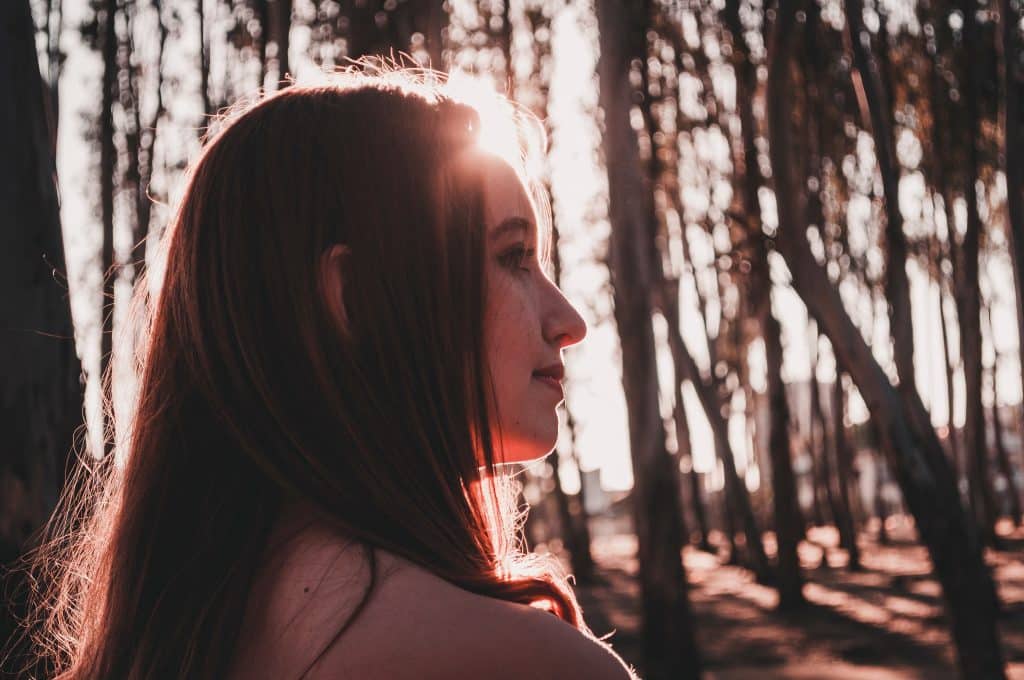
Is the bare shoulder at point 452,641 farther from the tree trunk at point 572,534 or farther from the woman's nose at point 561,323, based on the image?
the tree trunk at point 572,534

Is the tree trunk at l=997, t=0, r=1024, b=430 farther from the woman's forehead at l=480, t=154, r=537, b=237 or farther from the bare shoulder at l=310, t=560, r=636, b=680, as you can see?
the bare shoulder at l=310, t=560, r=636, b=680

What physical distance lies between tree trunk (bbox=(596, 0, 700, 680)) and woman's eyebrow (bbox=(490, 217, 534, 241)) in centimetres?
664

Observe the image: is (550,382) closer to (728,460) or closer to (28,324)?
(28,324)

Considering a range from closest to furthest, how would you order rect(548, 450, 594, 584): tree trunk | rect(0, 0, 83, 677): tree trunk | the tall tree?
1. rect(0, 0, 83, 677): tree trunk
2. the tall tree
3. rect(548, 450, 594, 584): tree trunk

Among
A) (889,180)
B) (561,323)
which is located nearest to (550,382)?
(561,323)

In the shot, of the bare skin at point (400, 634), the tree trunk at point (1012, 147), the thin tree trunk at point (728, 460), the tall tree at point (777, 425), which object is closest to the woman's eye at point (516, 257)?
the bare skin at point (400, 634)

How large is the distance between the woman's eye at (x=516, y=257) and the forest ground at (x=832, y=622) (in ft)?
21.0

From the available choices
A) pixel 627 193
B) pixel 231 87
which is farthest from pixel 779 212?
Result: pixel 231 87

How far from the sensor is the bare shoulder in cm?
81

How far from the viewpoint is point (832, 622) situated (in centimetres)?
1128

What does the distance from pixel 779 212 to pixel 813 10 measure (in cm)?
198

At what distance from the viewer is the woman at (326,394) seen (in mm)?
960

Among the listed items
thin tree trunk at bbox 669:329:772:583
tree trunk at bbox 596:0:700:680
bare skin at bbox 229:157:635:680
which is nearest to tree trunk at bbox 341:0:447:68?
tree trunk at bbox 596:0:700:680

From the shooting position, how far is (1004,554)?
16469 mm
